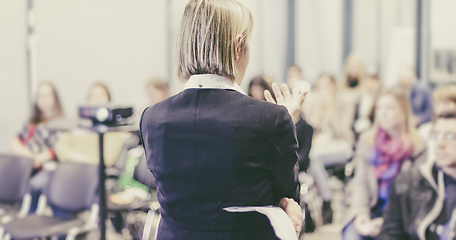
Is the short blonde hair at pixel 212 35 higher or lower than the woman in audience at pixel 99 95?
higher

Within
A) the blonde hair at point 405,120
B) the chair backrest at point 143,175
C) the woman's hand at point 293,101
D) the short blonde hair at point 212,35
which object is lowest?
the chair backrest at point 143,175

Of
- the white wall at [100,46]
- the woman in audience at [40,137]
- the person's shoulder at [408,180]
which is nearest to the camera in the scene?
the person's shoulder at [408,180]

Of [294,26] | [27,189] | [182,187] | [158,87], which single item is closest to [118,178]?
[27,189]

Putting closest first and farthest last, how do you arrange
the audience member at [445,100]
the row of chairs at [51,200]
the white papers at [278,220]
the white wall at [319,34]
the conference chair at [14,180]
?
the white papers at [278,220], the audience member at [445,100], the row of chairs at [51,200], the conference chair at [14,180], the white wall at [319,34]

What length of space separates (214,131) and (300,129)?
1.03 feet

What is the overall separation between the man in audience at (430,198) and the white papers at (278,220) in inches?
60.2

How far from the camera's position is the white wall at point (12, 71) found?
4.77m

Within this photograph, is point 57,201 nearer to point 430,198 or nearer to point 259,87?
point 259,87

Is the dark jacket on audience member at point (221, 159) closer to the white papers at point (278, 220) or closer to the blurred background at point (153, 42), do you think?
the white papers at point (278, 220)

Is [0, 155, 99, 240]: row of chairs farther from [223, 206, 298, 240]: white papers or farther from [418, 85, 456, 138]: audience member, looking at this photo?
[418, 85, 456, 138]: audience member

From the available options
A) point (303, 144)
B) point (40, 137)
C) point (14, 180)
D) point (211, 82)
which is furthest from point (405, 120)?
point (40, 137)

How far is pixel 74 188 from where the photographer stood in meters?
2.90

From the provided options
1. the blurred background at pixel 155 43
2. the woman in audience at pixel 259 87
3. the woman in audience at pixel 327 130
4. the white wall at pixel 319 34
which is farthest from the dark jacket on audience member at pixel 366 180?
the white wall at pixel 319 34

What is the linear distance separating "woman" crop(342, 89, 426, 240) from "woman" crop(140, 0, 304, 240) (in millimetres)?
1777
